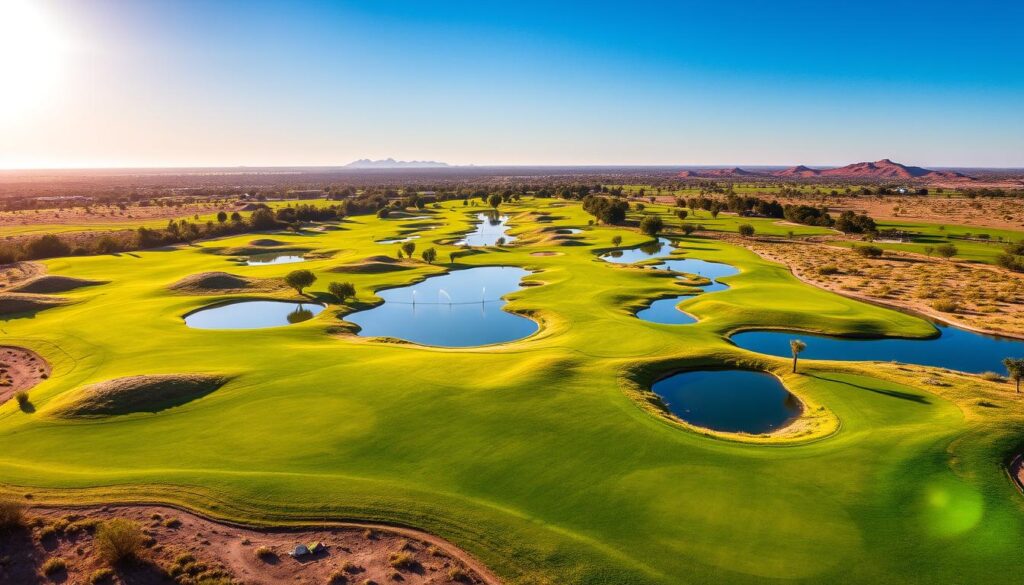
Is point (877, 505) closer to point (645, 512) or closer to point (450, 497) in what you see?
point (645, 512)

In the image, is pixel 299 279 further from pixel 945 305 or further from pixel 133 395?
pixel 945 305

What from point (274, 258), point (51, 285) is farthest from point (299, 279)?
point (274, 258)

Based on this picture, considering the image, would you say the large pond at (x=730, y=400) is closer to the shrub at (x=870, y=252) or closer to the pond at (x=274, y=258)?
the shrub at (x=870, y=252)

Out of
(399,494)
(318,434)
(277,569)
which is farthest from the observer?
(318,434)

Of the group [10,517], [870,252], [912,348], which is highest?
[870,252]

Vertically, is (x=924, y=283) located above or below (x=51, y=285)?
above

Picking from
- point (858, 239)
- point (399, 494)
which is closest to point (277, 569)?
point (399, 494)
